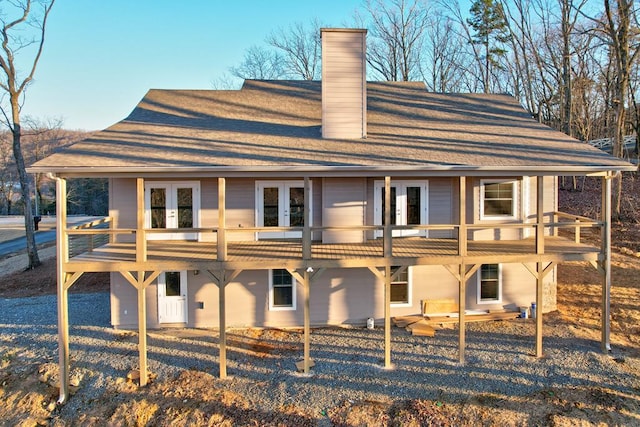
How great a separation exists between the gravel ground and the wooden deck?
7.53 ft

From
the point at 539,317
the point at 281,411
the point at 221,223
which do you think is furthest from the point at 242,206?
the point at 539,317

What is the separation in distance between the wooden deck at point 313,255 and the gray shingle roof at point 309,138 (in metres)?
2.12

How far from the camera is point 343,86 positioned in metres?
11.4

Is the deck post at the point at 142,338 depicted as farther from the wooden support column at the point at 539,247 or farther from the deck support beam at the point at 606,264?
the deck support beam at the point at 606,264

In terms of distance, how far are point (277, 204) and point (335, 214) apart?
5.71 ft

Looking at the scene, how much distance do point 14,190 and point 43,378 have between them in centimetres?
6097

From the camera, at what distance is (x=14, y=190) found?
5569cm

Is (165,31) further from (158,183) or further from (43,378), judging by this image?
(43,378)

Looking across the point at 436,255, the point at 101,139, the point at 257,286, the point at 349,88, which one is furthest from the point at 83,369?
the point at 349,88

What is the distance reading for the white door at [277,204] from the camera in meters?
11.2

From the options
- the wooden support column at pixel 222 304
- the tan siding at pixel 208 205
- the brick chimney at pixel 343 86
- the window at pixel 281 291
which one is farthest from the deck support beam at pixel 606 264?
the tan siding at pixel 208 205

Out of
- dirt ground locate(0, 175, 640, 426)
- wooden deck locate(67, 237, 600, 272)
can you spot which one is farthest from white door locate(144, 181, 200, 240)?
dirt ground locate(0, 175, 640, 426)

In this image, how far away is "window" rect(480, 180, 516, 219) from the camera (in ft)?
38.2

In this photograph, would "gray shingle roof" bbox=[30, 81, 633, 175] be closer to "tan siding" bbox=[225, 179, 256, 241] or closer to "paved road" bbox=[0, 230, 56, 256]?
"tan siding" bbox=[225, 179, 256, 241]
